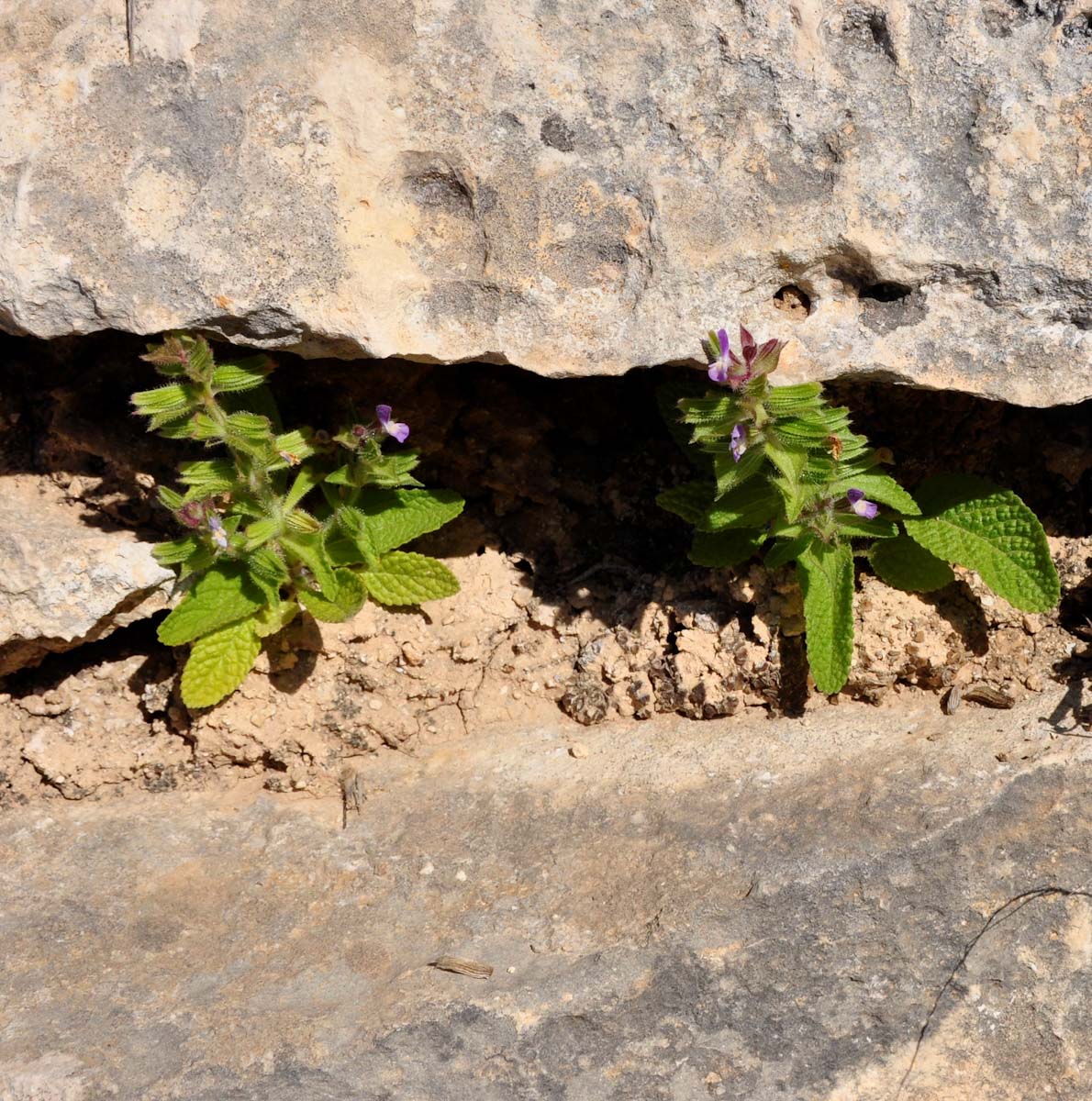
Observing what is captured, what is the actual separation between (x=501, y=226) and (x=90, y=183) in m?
1.24

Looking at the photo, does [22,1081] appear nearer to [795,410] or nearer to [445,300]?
[445,300]

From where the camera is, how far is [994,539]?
381 centimetres

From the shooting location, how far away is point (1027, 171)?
3344mm

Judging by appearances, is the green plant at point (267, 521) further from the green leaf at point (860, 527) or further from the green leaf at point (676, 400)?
the green leaf at point (860, 527)

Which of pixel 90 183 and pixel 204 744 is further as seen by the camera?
pixel 204 744

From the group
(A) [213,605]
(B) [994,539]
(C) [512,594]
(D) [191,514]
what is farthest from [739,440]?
(A) [213,605]

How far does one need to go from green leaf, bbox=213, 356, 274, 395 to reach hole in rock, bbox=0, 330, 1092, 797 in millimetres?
443

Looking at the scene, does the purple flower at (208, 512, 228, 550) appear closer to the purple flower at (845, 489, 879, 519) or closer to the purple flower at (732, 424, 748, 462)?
the purple flower at (732, 424, 748, 462)

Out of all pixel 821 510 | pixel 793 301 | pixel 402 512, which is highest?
pixel 793 301

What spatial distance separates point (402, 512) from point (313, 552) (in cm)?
35

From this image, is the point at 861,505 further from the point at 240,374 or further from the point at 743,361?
the point at 240,374

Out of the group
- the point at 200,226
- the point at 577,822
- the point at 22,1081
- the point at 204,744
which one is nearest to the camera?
the point at 22,1081

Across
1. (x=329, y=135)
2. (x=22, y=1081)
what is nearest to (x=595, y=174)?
(x=329, y=135)

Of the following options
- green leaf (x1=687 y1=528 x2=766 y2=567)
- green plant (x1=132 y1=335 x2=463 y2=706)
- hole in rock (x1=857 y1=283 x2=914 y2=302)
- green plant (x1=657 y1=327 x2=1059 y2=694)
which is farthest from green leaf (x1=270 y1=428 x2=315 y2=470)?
hole in rock (x1=857 y1=283 x2=914 y2=302)
